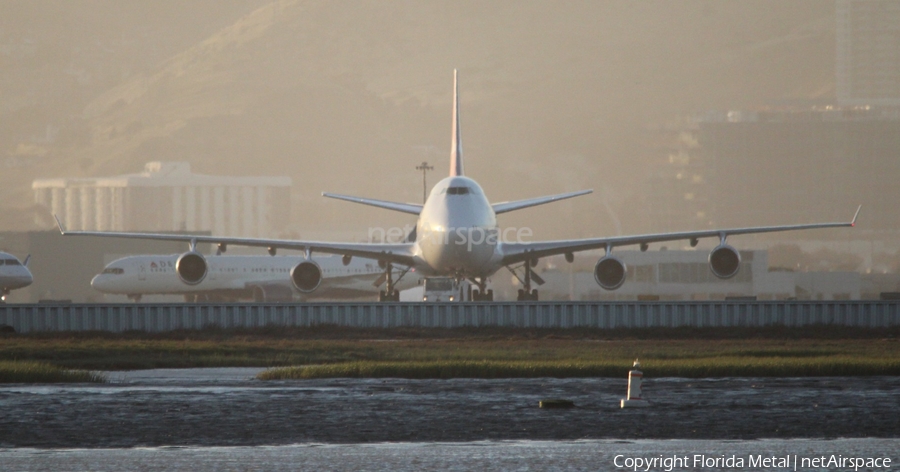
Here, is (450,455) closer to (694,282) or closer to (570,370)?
(570,370)

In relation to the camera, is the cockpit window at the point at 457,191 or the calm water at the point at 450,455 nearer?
the calm water at the point at 450,455

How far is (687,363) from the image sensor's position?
23859 millimetres

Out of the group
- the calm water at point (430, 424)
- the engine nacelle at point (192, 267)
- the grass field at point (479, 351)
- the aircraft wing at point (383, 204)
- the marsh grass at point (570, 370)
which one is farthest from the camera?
the aircraft wing at point (383, 204)

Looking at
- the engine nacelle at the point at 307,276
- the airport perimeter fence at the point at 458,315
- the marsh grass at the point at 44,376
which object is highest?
the engine nacelle at the point at 307,276

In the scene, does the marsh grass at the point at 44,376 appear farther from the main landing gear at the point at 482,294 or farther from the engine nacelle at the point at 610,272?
the engine nacelle at the point at 610,272

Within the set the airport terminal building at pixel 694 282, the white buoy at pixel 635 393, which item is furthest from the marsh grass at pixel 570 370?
the airport terminal building at pixel 694 282

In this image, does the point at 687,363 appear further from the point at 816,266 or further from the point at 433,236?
the point at 816,266

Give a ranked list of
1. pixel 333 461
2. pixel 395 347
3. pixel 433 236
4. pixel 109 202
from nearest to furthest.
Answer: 1. pixel 333 461
2. pixel 395 347
3. pixel 433 236
4. pixel 109 202

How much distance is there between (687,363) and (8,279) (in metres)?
39.7

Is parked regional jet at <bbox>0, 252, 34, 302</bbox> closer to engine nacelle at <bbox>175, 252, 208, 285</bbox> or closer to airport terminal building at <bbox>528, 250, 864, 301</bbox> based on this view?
engine nacelle at <bbox>175, 252, 208, 285</bbox>

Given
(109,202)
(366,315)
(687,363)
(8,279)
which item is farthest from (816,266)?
(109,202)

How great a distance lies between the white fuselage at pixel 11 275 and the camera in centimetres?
5566

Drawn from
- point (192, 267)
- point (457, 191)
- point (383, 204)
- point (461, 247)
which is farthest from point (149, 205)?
point (461, 247)

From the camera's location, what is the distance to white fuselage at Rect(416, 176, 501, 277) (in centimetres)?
4100
